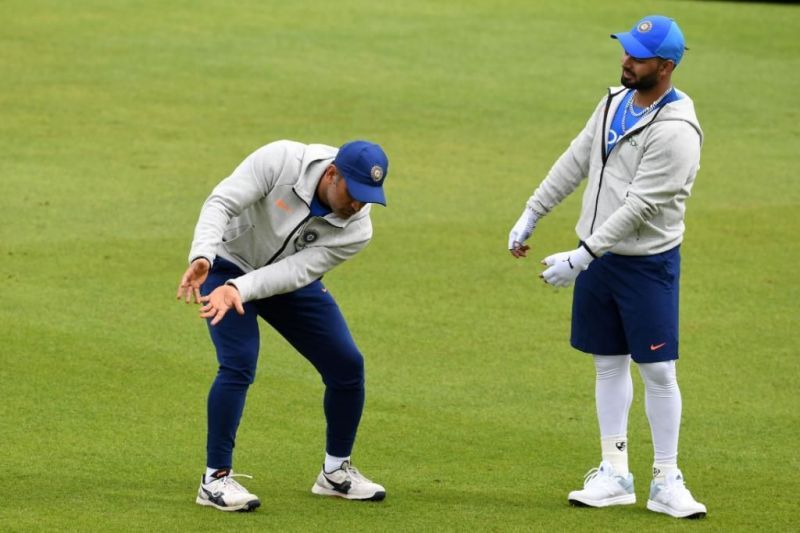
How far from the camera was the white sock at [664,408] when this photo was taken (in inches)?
267

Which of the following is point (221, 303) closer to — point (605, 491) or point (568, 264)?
point (568, 264)

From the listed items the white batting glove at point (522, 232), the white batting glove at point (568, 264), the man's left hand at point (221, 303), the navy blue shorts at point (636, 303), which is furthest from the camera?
the white batting glove at point (522, 232)

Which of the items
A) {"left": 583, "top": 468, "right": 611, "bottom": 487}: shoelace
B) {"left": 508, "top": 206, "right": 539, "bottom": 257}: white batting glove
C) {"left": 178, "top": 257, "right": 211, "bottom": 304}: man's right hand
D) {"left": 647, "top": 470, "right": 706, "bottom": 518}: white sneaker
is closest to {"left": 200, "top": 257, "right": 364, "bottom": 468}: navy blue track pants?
{"left": 178, "top": 257, "right": 211, "bottom": 304}: man's right hand

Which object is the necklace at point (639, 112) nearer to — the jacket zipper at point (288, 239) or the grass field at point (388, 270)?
the jacket zipper at point (288, 239)

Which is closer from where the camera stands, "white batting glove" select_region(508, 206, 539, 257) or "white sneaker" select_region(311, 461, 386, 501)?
"white sneaker" select_region(311, 461, 386, 501)

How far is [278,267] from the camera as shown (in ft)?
21.3

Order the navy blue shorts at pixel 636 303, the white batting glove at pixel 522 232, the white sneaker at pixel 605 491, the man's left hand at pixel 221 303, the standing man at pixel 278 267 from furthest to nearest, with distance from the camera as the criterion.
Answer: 1. the white batting glove at pixel 522 232
2. the white sneaker at pixel 605 491
3. the navy blue shorts at pixel 636 303
4. the standing man at pixel 278 267
5. the man's left hand at pixel 221 303

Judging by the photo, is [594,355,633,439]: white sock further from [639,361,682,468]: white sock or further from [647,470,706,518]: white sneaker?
[647,470,706,518]: white sneaker

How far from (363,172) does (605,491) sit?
2.02 m

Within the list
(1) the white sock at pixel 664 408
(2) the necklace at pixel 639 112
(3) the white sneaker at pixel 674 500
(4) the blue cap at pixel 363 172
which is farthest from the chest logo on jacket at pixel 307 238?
(3) the white sneaker at pixel 674 500

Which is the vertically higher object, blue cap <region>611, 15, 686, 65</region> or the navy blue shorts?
blue cap <region>611, 15, 686, 65</region>

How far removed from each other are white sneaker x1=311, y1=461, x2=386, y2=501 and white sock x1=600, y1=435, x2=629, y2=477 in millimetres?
1117

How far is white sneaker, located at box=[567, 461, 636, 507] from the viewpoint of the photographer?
22.8 feet

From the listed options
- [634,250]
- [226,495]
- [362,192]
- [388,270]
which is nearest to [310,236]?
[362,192]
